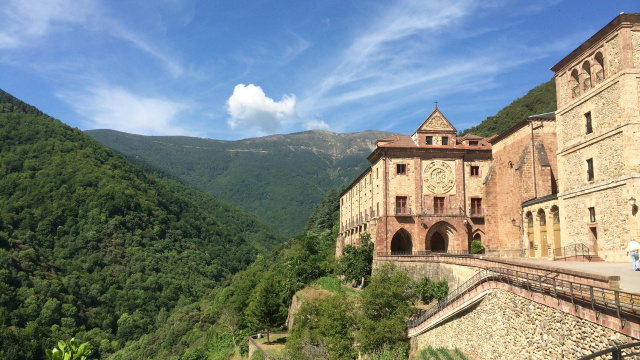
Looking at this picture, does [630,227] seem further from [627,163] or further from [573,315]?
[573,315]

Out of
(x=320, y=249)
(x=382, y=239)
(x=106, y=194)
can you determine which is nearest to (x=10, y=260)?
(x=106, y=194)

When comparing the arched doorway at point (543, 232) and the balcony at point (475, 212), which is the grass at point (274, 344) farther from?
the arched doorway at point (543, 232)

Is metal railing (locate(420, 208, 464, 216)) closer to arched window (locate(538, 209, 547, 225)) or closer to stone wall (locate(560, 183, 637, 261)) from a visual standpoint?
arched window (locate(538, 209, 547, 225))

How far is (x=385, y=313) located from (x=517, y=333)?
35.4 feet

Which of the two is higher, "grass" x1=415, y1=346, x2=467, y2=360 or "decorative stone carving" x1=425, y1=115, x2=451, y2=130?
"decorative stone carving" x1=425, y1=115, x2=451, y2=130

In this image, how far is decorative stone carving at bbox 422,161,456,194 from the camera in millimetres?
40812

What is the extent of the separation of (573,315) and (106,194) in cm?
10713

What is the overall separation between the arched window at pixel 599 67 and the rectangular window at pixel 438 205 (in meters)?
17.7

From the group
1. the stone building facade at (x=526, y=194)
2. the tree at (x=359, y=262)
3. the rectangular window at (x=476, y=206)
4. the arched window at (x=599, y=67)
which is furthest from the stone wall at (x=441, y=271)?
the arched window at (x=599, y=67)

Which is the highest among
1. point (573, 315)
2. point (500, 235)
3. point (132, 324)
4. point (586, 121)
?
point (586, 121)

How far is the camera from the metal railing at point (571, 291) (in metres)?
11.0

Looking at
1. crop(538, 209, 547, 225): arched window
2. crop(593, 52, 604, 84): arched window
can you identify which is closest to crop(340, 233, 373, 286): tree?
crop(538, 209, 547, 225): arched window

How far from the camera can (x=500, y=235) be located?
123 feet

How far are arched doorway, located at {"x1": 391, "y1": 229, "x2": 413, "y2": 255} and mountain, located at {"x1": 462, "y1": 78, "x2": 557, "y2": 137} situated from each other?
170ft
